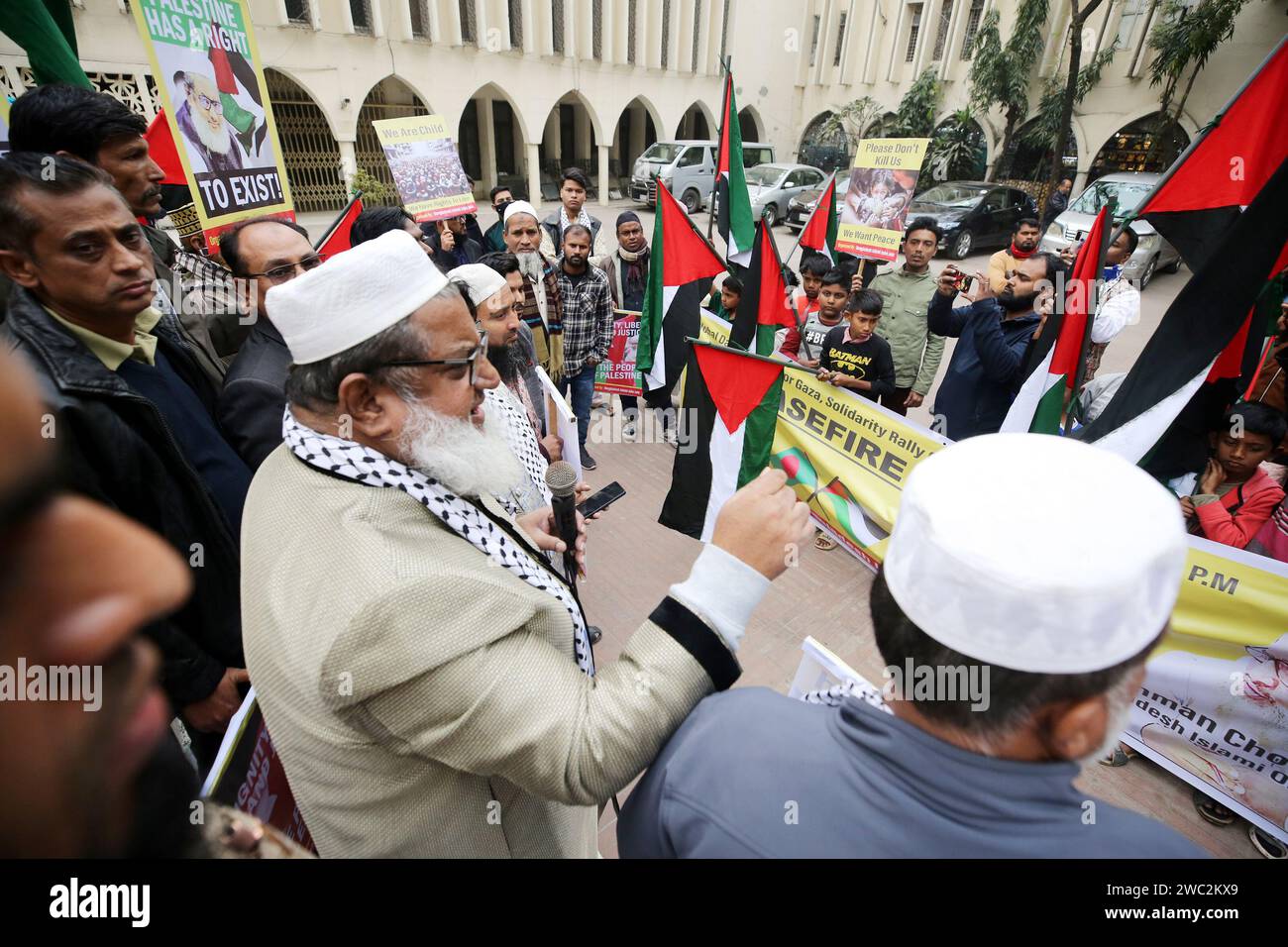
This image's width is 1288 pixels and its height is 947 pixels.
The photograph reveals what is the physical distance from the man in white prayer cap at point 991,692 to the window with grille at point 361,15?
69.7ft

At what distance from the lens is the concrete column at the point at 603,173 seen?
71.0 ft

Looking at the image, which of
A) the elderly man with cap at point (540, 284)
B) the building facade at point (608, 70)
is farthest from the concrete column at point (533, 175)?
the elderly man with cap at point (540, 284)

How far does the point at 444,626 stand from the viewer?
3.29ft

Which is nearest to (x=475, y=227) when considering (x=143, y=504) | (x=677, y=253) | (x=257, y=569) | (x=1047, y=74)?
(x=677, y=253)

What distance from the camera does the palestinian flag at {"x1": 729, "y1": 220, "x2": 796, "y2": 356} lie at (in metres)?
4.12

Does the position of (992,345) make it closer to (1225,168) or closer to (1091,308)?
(1091,308)

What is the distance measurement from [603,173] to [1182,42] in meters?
16.4

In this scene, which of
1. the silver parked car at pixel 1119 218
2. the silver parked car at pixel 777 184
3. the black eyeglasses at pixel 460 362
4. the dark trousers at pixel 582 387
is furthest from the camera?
the silver parked car at pixel 777 184

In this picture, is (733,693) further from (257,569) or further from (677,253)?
(677,253)

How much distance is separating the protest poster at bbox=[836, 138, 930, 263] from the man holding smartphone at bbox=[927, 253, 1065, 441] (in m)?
2.05

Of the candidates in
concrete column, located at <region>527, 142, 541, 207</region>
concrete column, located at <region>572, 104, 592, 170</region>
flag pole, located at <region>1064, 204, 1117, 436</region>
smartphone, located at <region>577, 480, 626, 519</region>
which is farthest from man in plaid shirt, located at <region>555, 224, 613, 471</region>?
concrete column, located at <region>572, 104, 592, 170</region>

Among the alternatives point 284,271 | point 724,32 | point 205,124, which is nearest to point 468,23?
point 724,32

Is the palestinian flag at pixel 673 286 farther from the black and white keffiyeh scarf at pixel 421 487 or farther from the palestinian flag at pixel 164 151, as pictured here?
the palestinian flag at pixel 164 151
